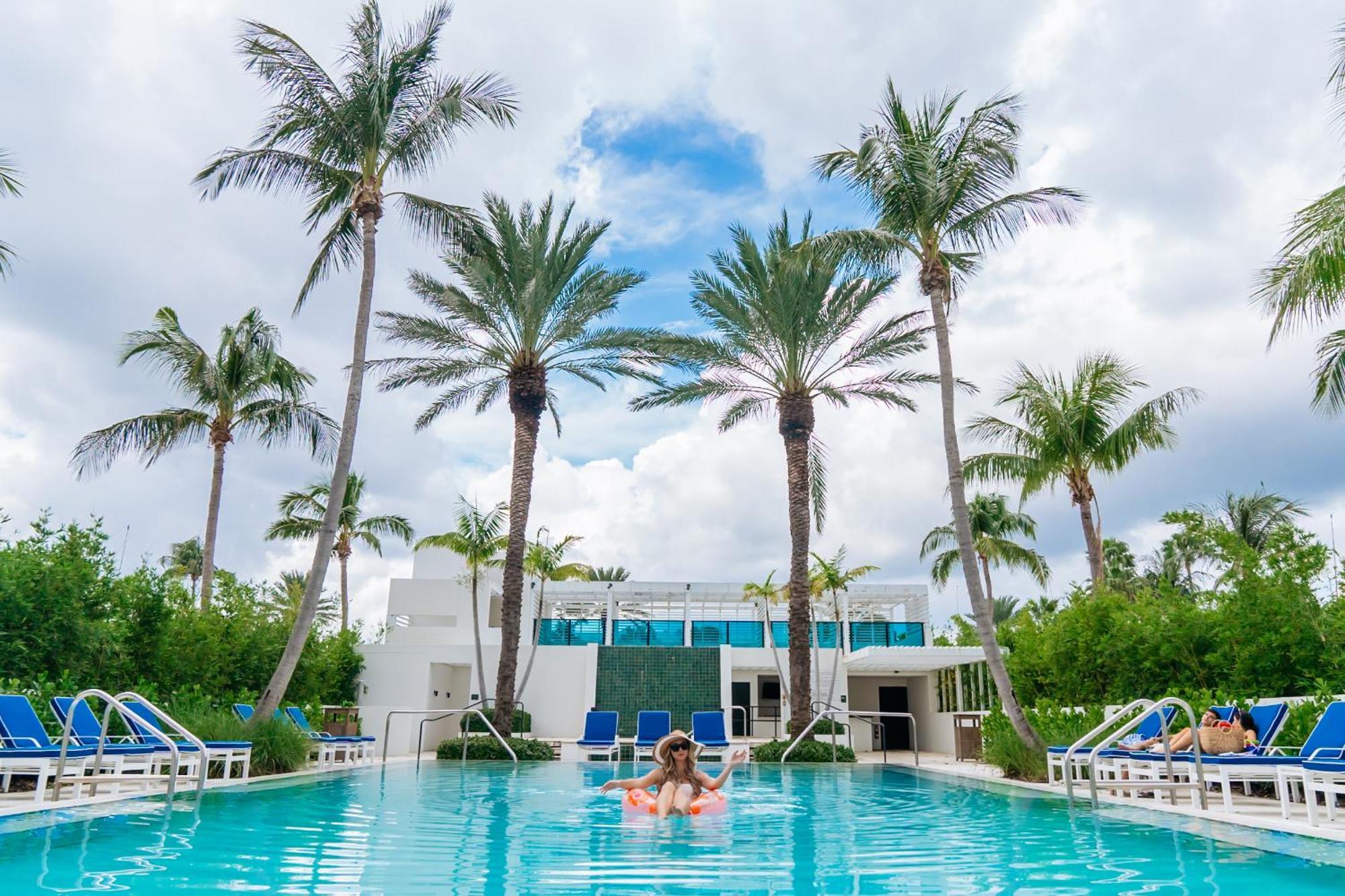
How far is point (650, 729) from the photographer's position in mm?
18406

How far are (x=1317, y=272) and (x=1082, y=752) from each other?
6.48 metres

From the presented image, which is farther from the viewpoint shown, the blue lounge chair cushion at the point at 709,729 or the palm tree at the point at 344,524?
the palm tree at the point at 344,524

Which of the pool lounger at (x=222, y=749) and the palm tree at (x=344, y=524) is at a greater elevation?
the palm tree at (x=344, y=524)

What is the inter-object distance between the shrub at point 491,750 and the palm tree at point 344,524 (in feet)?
45.5

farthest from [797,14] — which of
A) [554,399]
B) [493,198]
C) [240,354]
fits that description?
[240,354]

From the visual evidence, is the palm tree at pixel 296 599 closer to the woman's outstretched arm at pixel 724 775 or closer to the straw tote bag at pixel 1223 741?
the woman's outstretched arm at pixel 724 775

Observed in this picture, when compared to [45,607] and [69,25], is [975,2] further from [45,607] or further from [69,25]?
[45,607]

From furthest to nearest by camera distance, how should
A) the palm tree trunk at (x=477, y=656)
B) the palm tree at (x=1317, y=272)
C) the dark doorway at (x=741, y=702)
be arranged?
the dark doorway at (x=741, y=702), the palm tree trunk at (x=477, y=656), the palm tree at (x=1317, y=272)

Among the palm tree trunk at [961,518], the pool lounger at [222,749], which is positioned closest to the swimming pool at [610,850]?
the pool lounger at [222,749]

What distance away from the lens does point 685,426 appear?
26.8 meters

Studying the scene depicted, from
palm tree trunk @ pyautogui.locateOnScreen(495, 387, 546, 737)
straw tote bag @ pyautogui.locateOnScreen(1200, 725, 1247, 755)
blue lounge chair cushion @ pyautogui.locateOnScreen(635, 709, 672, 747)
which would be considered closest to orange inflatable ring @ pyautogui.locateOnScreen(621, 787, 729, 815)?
straw tote bag @ pyautogui.locateOnScreen(1200, 725, 1247, 755)

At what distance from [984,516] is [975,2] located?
73.0 feet

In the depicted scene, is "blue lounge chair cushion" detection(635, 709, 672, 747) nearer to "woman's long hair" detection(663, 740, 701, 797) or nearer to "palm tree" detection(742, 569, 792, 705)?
"palm tree" detection(742, 569, 792, 705)

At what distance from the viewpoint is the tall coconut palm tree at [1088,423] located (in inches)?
798
